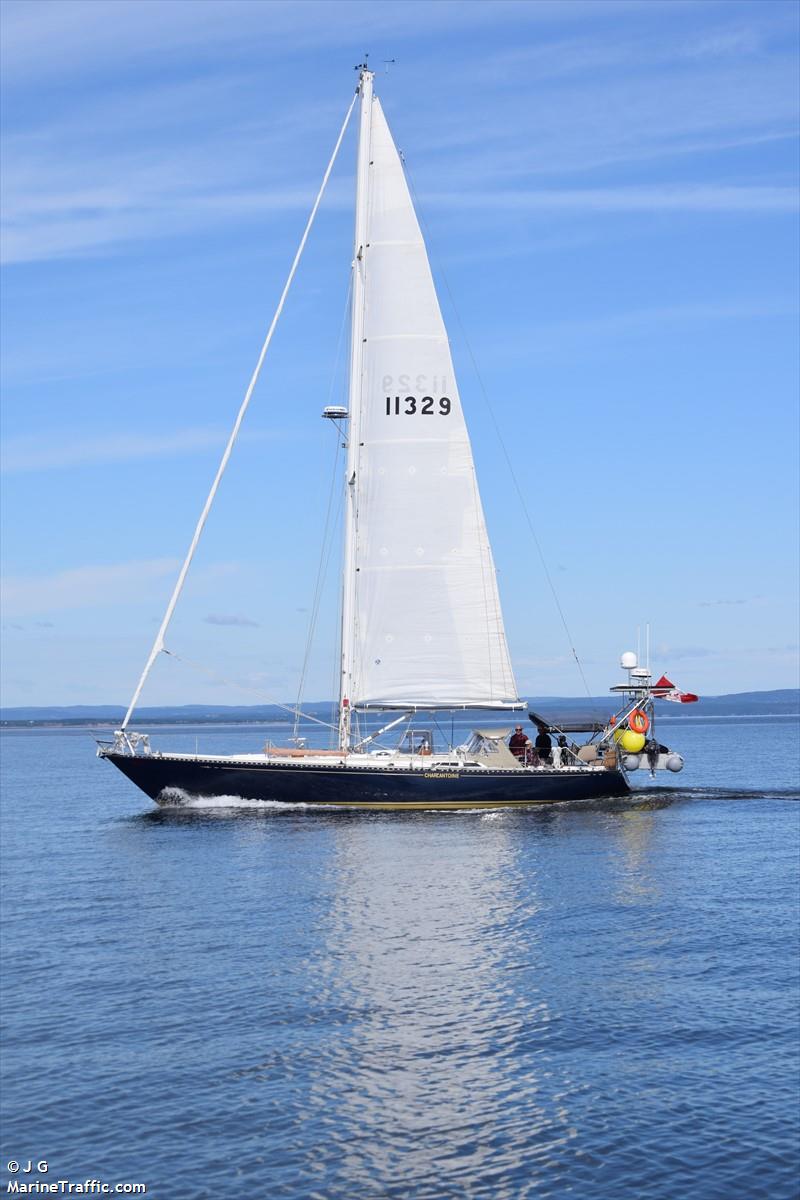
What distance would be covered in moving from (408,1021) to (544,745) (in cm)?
3216

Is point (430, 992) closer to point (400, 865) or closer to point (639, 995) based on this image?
point (639, 995)

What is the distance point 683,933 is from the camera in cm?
2911

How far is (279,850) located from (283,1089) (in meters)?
22.6

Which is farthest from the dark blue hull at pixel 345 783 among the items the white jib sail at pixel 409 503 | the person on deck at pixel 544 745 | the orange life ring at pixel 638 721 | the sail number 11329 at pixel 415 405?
the sail number 11329 at pixel 415 405

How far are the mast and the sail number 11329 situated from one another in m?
1.41

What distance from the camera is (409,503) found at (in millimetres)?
53219

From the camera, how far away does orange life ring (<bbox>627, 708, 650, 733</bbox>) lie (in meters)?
56.2

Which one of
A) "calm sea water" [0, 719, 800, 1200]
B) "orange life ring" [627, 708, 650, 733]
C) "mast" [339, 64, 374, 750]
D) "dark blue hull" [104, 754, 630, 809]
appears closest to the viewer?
"calm sea water" [0, 719, 800, 1200]

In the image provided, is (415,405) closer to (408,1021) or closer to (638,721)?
(638,721)

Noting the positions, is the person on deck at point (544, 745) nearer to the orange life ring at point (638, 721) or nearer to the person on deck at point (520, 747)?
the person on deck at point (520, 747)

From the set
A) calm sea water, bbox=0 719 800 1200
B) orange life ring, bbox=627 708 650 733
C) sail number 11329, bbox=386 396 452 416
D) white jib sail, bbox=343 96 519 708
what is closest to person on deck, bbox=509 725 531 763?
white jib sail, bbox=343 96 519 708

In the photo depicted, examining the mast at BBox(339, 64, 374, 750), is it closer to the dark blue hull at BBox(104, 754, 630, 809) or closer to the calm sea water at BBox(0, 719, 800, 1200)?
the dark blue hull at BBox(104, 754, 630, 809)

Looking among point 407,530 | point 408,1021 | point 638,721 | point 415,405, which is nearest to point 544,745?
point 638,721

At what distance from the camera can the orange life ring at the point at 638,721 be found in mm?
56156
